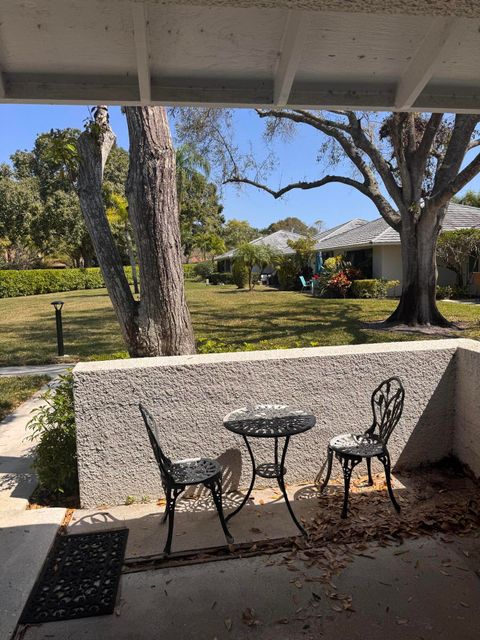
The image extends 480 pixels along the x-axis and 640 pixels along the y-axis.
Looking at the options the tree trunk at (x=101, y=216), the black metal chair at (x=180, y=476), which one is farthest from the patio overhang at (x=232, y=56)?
the tree trunk at (x=101, y=216)

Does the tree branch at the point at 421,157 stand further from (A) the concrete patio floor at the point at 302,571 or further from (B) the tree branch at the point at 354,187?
(A) the concrete patio floor at the point at 302,571

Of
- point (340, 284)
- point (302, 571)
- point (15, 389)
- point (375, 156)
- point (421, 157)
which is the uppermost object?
point (375, 156)

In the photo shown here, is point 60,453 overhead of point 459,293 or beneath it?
beneath

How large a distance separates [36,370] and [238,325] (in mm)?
6456

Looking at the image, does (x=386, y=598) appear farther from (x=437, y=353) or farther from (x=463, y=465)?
(x=437, y=353)

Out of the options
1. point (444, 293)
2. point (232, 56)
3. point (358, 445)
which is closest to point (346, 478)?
point (358, 445)

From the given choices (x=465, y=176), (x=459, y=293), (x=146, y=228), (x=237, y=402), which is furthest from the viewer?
(x=459, y=293)

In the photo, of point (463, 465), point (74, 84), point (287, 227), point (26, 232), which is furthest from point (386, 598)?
point (287, 227)

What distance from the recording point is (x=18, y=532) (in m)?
3.28

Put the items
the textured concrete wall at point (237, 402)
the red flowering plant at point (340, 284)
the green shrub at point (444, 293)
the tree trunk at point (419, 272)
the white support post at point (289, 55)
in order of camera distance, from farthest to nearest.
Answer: the red flowering plant at point (340, 284)
the green shrub at point (444, 293)
the tree trunk at point (419, 272)
the textured concrete wall at point (237, 402)
the white support post at point (289, 55)

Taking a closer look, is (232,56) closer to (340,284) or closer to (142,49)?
(142,49)

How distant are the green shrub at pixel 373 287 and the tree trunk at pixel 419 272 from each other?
304 inches

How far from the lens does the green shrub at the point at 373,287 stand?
21.5m

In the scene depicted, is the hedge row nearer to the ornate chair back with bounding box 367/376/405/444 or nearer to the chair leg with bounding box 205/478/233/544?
the ornate chair back with bounding box 367/376/405/444
